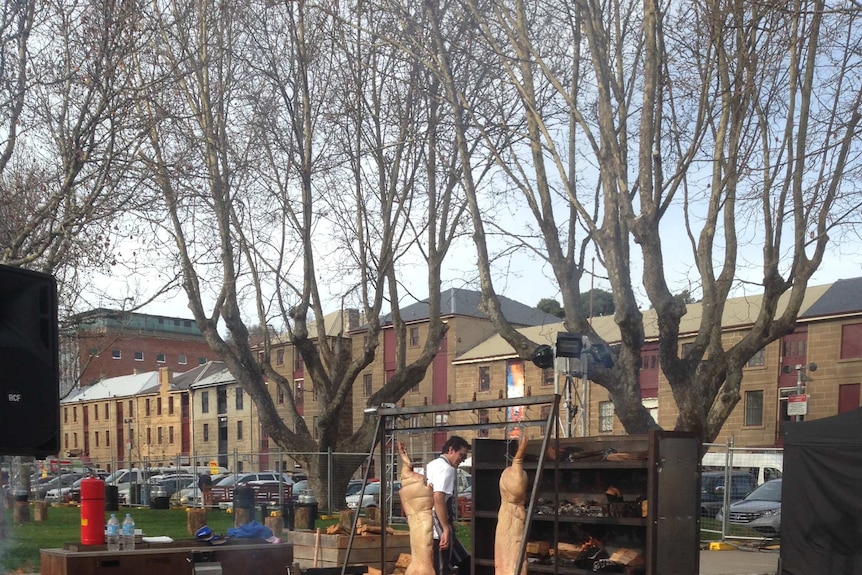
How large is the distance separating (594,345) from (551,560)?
25.2 feet

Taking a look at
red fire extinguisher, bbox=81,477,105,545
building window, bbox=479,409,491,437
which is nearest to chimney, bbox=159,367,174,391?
building window, bbox=479,409,491,437

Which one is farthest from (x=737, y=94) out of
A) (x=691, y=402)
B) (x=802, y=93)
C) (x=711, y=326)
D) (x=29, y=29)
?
(x=29, y=29)

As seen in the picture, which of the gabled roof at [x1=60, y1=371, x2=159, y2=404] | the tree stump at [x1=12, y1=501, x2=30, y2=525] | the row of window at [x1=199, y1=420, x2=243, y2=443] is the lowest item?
the row of window at [x1=199, y1=420, x2=243, y2=443]

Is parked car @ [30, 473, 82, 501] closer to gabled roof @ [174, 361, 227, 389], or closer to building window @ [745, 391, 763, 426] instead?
building window @ [745, 391, 763, 426]

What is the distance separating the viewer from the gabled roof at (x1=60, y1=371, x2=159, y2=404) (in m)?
90.2

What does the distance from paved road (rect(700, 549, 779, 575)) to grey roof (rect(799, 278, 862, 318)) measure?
29.6m

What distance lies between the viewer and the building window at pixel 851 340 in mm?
44250

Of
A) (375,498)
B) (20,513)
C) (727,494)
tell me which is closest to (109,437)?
(375,498)

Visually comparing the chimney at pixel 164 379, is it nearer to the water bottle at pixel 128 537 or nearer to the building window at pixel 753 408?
the building window at pixel 753 408

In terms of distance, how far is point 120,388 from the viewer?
93.0 metres

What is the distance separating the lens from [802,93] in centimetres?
1741

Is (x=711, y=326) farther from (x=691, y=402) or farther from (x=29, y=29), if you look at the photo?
(x=29, y=29)

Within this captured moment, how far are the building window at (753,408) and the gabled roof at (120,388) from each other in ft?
181

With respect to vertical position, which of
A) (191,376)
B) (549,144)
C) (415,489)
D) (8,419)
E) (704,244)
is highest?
(549,144)
